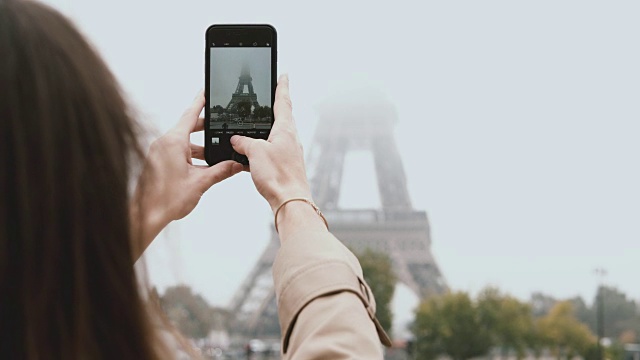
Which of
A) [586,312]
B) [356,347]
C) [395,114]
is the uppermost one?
[356,347]

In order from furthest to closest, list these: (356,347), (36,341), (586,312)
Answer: (586,312)
(356,347)
(36,341)

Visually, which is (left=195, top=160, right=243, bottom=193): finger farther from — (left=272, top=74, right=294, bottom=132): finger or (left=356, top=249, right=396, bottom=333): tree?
(left=356, top=249, right=396, bottom=333): tree

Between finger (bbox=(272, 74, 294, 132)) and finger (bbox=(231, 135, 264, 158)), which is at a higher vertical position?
finger (bbox=(272, 74, 294, 132))

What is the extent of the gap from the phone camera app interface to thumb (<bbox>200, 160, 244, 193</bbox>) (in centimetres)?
13

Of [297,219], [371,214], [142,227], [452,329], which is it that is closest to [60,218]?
[142,227]

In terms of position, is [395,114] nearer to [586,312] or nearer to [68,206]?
[586,312]

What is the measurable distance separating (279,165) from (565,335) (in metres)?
28.2

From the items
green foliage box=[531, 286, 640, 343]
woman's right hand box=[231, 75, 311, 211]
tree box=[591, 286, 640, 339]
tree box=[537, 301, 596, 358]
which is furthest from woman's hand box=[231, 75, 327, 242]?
tree box=[591, 286, 640, 339]

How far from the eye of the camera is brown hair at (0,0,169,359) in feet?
2.09

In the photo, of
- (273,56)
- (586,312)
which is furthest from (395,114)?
(273,56)

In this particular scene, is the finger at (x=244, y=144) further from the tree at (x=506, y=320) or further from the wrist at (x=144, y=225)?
the tree at (x=506, y=320)

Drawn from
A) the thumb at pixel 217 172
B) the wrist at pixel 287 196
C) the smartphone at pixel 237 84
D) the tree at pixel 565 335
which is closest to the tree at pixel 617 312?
the tree at pixel 565 335

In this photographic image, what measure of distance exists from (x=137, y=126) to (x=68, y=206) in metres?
0.08

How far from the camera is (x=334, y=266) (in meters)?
0.78
